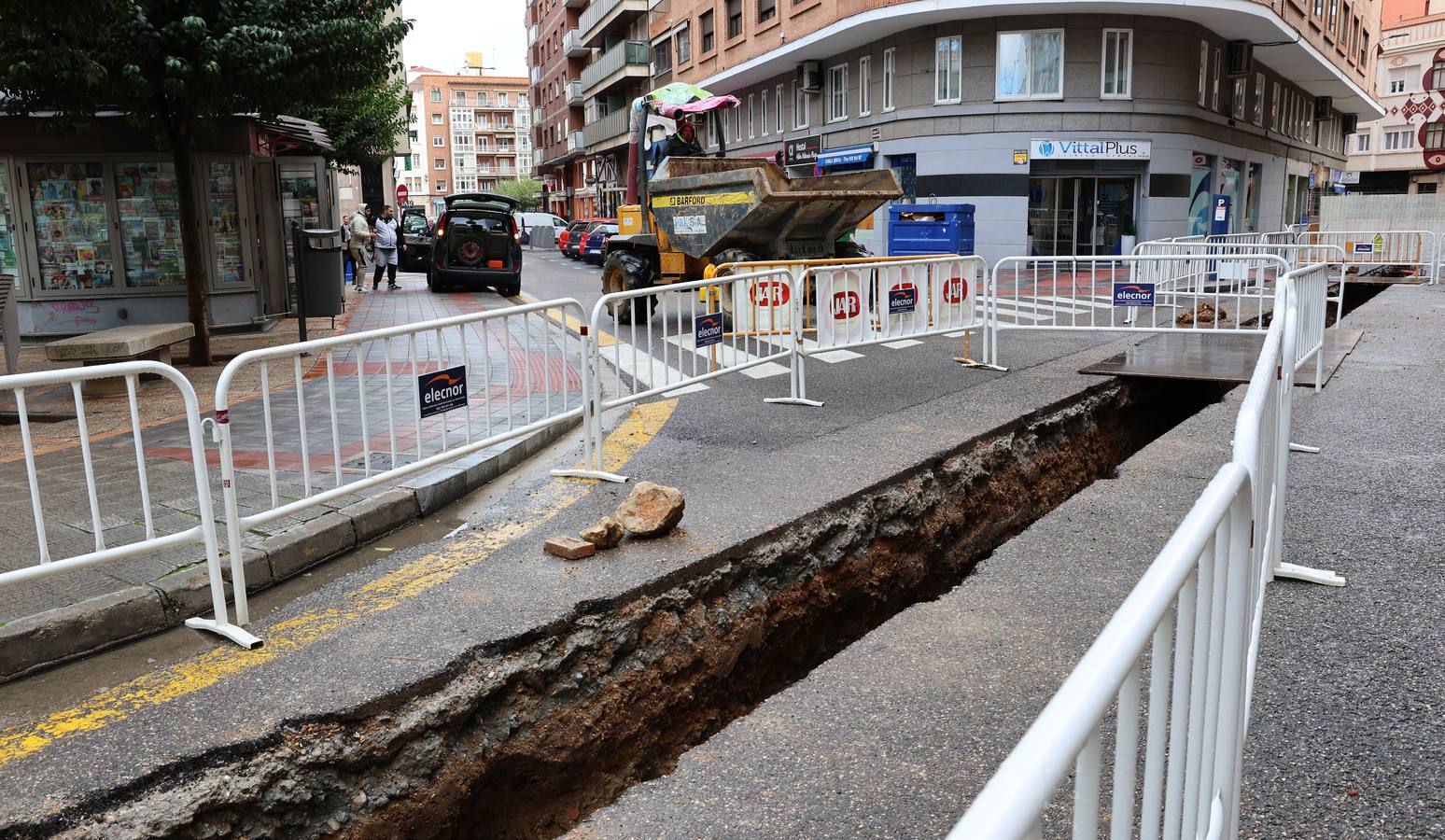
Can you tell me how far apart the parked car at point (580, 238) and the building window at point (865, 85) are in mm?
8374

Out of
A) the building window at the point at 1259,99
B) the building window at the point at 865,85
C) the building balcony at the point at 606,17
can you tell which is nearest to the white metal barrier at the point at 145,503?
the building window at the point at 865,85

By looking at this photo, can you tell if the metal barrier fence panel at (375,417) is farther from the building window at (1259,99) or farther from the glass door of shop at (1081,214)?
the building window at (1259,99)

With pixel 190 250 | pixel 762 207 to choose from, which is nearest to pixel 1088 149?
pixel 762 207

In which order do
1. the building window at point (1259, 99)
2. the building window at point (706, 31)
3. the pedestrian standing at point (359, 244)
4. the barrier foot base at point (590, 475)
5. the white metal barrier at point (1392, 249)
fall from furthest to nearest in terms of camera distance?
the building window at point (706, 31) → the building window at point (1259, 99) → the pedestrian standing at point (359, 244) → the white metal barrier at point (1392, 249) → the barrier foot base at point (590, 475)

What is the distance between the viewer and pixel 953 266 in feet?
31.1

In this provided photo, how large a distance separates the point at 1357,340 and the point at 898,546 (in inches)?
319

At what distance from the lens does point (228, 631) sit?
4.09 meters

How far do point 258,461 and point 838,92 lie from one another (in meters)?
25.8

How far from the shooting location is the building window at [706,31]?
36188 mm

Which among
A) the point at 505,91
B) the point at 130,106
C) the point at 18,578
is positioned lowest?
the point at 18,578

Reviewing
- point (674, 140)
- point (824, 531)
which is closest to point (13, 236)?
point (674, 140)

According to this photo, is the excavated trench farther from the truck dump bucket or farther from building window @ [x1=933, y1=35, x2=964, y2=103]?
building window @ [x1=933, y1=35, x2=964, y2=103]

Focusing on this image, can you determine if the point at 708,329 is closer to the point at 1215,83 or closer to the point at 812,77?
the point at 812,77

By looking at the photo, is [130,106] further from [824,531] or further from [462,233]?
[462,233]
